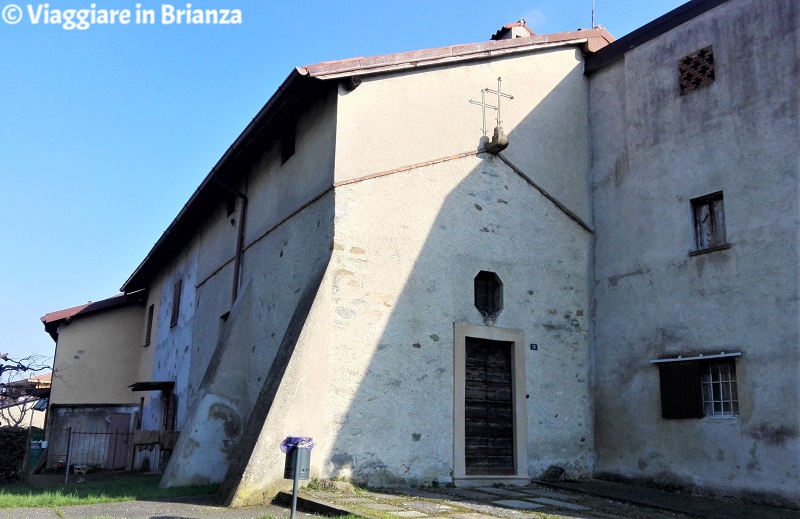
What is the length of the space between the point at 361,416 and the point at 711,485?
4.69 metres

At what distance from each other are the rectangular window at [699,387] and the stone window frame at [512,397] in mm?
2024

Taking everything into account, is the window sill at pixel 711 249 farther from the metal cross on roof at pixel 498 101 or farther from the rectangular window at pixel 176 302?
the rectangular window at pixel 176 302

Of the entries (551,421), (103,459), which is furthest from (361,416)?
(103,459)

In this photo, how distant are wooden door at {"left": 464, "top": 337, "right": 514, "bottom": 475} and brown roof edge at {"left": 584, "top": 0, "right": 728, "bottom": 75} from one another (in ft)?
17.3

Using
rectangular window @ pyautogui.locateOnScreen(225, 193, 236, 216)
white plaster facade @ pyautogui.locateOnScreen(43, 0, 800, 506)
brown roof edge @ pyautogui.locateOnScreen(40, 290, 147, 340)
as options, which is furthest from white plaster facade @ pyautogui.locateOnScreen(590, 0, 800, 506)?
brown roof edge @ pyautogui.locateOnScreen(40, 290, 147, 340)

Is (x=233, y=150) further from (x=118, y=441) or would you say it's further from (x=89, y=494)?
(x=118, y=441)

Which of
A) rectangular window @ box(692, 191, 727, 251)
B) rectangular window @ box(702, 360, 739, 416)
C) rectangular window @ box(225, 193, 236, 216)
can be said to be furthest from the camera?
rectangular window @ box(225, 193, 236, 216)

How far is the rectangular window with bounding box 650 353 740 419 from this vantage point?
9617mm

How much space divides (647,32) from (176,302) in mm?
12939

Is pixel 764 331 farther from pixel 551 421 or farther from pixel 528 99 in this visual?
pixel 528 99

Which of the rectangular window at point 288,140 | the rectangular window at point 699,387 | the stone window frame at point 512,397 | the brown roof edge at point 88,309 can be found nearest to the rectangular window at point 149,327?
the brown roof edge at point 88,309

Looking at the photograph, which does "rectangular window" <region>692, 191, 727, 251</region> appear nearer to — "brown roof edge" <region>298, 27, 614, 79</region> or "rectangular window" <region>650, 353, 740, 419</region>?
"rectangular window" <region>650, 353, 740, 419</region>

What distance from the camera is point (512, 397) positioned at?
36.1ft

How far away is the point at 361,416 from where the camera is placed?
958 cm
